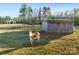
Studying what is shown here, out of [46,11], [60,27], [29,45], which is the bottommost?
[29,45]

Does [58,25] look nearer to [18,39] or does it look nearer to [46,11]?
[46,11]

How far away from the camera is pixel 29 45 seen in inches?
114

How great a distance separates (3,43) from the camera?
2875 mm

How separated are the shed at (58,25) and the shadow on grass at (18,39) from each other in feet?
0.14

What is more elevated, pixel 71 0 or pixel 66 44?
pixel 71 0

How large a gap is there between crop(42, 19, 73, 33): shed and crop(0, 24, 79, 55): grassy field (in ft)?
0.12

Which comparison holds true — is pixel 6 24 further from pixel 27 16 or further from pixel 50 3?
pixel 50 3

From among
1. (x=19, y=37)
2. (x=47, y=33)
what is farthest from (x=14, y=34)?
(x=47, y=33)

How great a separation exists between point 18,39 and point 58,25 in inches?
13.0

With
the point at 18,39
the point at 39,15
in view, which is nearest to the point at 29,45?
the point at 18,39

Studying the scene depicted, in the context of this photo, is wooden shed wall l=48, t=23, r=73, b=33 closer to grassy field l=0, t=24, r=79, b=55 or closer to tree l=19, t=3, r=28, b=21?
grassy field l=0, t=24, r=79, b=55

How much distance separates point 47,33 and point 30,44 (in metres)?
0.16

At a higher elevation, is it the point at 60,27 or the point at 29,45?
the point at 60,27
